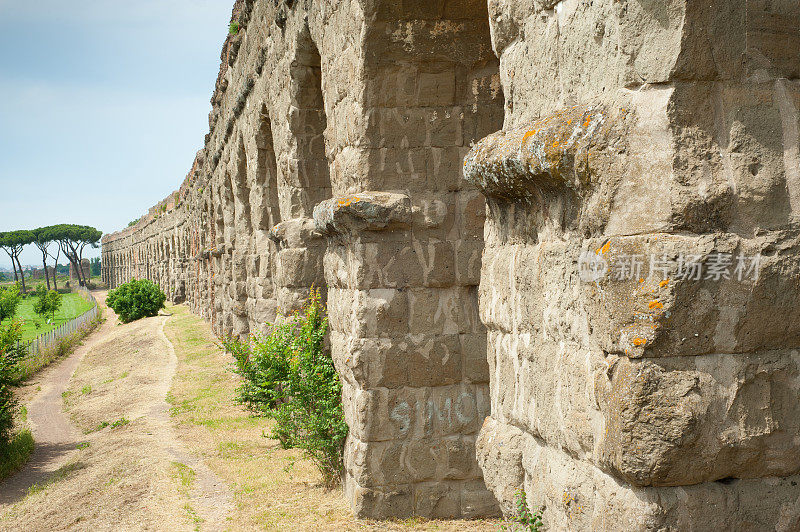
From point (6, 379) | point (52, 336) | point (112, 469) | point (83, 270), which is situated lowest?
point (112, 469)

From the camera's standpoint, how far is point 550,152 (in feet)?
6.54

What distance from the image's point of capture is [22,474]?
8.64m

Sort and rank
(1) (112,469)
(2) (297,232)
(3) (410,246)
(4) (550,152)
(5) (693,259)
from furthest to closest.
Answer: (1) (112,469), (2) (297,232), (3) (410,246), (4) (550,152), (5) (693,259)

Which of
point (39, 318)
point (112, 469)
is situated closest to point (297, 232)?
point (112, 469)

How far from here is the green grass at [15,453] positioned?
28.5 ft

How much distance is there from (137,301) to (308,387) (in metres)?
24.9

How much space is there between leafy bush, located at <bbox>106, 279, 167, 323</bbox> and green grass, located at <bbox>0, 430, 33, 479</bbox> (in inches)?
766

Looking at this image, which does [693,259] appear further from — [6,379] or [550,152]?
[6,379]

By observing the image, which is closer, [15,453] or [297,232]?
[297,232]

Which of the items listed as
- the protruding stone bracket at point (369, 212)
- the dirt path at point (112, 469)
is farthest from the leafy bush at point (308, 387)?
the protruding stone bracket at point (369, 212)

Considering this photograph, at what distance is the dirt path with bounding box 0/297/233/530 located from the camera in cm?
611

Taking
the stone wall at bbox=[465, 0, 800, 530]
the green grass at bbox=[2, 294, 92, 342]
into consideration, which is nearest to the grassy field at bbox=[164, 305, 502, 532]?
the stone wall at bbox=[465, 0, 800, 530]

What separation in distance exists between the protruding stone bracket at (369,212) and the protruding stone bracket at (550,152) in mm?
2525

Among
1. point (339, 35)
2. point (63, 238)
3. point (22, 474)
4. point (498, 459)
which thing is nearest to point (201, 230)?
point (22, 474)
